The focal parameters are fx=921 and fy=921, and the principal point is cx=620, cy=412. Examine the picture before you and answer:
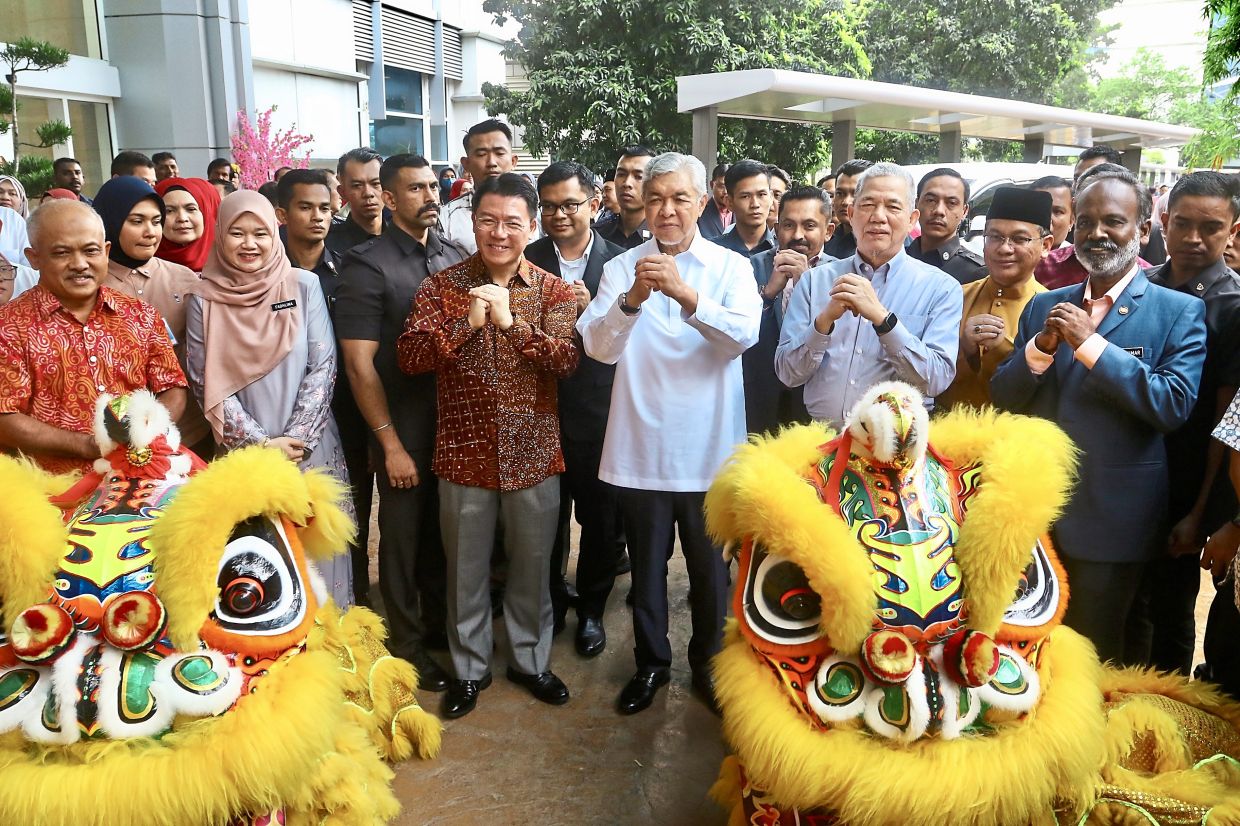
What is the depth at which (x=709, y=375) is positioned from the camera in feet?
10.3

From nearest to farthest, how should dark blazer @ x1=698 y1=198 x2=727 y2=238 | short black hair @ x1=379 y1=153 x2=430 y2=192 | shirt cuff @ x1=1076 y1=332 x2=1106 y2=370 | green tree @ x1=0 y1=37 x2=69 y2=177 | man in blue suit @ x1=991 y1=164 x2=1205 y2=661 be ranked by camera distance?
shirt cuff @ x1=1076 y1=332 x2=1106 y2=370, man in blue suit @ x1=991 y1=164 x2=1205 y2=661, short black hair @ x1=379 y1=153 x2=430 y2=192, dark blazer @ x1=698 y1=198 x2=727 y2=238, green tree @ x1=0 y1=37 x2=69 y2=177

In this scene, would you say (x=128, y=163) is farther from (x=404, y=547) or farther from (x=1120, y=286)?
(x=1120, y=286)

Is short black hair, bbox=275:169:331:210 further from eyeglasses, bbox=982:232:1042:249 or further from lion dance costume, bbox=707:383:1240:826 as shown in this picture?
eyeglasses, bbox=982:232:1042:249

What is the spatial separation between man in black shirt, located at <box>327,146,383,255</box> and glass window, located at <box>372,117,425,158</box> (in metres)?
13.8

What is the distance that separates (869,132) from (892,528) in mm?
20152

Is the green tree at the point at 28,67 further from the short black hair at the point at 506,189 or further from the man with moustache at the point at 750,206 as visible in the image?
the short black hair at the point at 506,189

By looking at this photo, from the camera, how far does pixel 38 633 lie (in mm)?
1810

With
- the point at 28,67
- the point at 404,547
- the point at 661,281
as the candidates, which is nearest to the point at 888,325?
the point at 661,281

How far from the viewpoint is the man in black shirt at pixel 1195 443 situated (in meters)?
2.79

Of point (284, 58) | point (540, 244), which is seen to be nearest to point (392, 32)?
point (284, 58)

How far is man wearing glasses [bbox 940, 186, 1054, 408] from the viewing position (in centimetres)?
315

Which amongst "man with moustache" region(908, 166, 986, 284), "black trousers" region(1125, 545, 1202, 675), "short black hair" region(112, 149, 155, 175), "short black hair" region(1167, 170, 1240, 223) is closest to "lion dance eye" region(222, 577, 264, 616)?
"black trousers" region(1125, 545, 1202, 675)

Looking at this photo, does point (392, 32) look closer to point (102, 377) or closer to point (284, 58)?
point (284, 58)

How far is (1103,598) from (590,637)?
1.93m
